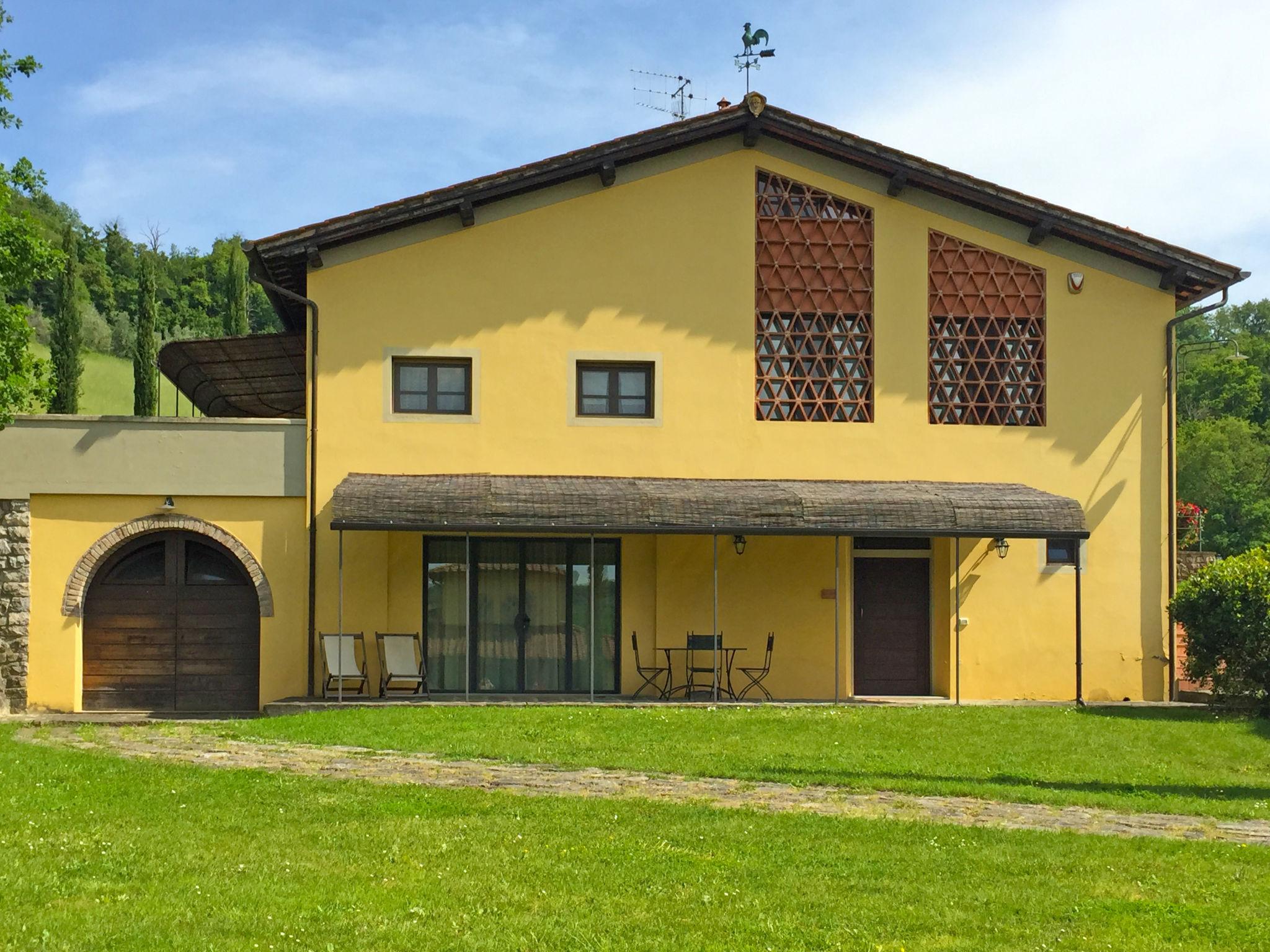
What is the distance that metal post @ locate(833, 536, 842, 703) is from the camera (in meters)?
17.5

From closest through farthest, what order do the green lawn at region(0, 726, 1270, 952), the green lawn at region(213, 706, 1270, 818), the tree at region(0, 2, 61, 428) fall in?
the green lawn at region(0, 726, 1270, 952), the green lawn at region(213, 706, 1270, 818), the tree at region(0, 2, 61, 428)

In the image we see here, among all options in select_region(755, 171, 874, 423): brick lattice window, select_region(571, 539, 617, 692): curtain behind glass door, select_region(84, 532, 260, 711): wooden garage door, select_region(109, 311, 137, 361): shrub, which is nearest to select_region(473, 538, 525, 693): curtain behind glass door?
select_region(571, 539, 617, 692): curtain behind glass door

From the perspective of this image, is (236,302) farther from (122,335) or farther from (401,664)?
(401,664)

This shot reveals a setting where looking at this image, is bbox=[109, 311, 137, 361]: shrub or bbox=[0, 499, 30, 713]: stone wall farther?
bbox=[109, 311, 137, 361]: shrub

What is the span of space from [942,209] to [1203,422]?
2296 inches

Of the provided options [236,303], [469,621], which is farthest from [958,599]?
[236,303]

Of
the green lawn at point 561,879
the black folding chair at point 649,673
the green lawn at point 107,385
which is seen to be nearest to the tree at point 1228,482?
the green lawn at point 107,385

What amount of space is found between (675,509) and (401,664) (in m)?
4.06

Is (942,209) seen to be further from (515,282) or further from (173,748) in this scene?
(173,748)

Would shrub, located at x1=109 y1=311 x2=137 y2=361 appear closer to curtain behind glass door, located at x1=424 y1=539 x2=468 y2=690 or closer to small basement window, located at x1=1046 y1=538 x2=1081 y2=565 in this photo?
curtain behind glass door, located at x1=424 y1=539 x2=468 y2=690

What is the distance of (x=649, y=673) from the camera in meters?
18.3

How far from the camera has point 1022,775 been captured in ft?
39.7

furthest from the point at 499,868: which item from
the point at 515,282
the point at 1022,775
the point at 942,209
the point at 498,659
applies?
the point at 942,209

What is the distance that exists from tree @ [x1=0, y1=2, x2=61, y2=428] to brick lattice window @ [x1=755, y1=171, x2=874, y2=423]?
8940 millimetres
